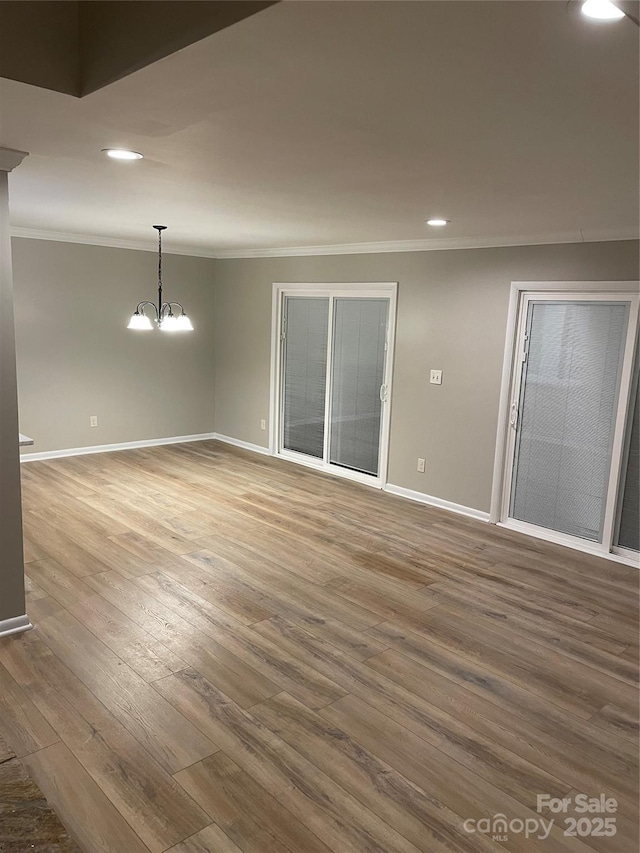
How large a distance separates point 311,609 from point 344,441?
9.62 ft

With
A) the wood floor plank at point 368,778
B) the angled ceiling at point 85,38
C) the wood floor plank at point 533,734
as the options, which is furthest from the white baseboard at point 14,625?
the angled ceiling at point 85,38

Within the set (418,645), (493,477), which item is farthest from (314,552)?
(493,477)

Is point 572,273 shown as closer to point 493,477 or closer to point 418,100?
point 493,477

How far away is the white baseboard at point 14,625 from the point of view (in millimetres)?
3104

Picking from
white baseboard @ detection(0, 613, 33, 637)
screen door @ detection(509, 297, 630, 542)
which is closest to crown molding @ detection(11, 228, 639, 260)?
screen door @ detection(509, 297, 630, 542)

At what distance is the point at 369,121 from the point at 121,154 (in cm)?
112

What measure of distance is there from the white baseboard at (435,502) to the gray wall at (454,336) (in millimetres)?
45

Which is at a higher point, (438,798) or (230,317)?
(230,317)

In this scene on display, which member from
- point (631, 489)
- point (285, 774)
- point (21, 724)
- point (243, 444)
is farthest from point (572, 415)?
point (243, 444)

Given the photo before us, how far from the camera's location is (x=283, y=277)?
21.6ft

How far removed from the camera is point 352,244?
18.8ft

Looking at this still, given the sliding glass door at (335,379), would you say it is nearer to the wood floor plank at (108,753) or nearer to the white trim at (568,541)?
the white trim at (568,541)

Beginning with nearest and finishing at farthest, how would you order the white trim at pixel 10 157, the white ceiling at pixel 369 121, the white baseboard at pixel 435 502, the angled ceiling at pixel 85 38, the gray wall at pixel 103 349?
1. the white ceiling at pixel 369 121
2. the angled ceiling at pixel 85 38
3. the white trim at pixel 10 157
4. the white baseboard at pixel 435 502
5. the gray wall at pixel 103 349

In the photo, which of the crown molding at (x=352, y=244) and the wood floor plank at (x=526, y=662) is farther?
the crown molding at (x=352, y=244)
